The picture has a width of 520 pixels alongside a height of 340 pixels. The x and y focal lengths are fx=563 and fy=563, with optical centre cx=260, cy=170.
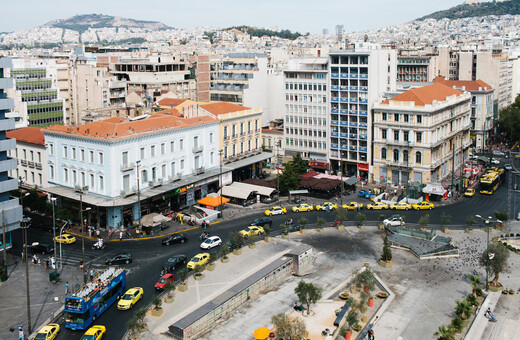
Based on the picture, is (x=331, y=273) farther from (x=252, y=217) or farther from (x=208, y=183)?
(x=208, y=183)

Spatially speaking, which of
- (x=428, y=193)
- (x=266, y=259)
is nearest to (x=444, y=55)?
(x=428, y=193)

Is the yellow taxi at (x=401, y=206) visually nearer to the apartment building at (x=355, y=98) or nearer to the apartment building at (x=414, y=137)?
the apartment building at (x=414, y=137)

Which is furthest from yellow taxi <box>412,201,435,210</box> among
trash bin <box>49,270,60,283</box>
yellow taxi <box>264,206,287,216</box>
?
trash bin <box>49,270,60,283</box>

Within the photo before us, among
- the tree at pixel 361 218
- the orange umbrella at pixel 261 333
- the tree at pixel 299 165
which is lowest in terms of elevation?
the orange umbrella at pixel 261 333

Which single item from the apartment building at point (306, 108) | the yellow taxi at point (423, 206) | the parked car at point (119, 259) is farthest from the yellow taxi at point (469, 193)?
the parked car at point (119, 259)

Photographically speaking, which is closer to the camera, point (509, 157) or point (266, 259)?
point (266, 259)

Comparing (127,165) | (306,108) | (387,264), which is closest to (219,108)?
(306,108)
